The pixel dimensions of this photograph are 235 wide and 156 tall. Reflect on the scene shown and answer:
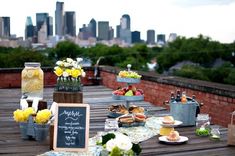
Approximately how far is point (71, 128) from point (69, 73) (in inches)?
67.1

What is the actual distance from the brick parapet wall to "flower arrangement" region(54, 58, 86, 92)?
183 centimetres

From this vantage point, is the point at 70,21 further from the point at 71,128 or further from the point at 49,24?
the point at 71,128

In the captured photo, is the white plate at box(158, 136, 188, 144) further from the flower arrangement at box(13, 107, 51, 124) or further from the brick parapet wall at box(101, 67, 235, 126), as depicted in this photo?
the brick parapet wall at box(101, 67, 235, 126)

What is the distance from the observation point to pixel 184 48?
7744 centimetres

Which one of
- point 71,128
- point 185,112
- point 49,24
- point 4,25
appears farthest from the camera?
point 49,24

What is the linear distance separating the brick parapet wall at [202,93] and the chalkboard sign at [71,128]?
2.48 metres

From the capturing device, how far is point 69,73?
5.35 m

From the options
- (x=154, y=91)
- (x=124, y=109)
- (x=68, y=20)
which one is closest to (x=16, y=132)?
(x=124, y=109)

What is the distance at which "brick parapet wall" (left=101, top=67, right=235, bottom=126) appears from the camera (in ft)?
18.8

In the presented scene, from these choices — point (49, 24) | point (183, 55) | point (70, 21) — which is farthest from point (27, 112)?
point (183, 55)

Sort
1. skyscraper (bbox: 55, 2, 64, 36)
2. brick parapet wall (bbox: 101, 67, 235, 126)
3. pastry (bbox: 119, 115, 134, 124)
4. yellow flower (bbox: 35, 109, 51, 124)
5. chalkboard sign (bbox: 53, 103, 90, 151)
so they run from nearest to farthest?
chalkboard sign (bbox: 53, 103, 90, 151) < yellow flower (bbox: 35, 109, 51, 124) < pastry (bbox: 119, 115, 134, 124) < brick parapet wall (bbox: 101, 67, 235, 126) < skyscraper (bbox: 55, 2, 64, 36)

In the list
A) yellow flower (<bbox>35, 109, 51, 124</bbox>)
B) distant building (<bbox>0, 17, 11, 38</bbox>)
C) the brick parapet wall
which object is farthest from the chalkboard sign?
distant building (<bbox>0, 17, 11, 38</bbox>)

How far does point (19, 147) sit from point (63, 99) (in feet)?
5.04

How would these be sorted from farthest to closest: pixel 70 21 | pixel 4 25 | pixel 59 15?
pixel 70 21 < pixel 59 15 < pixel 4 25
